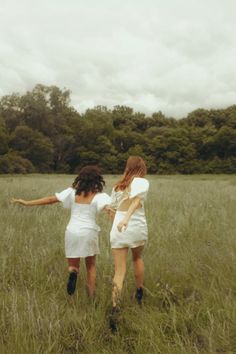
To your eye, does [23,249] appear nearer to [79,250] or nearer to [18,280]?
[18,280]

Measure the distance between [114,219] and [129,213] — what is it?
38 centimetres

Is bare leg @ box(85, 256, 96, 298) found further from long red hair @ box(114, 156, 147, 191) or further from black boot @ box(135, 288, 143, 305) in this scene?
long red hair @ box(114, 156, 147, 191)

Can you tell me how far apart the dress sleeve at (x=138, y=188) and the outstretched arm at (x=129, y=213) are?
51 mm

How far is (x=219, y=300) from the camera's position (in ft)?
11.9

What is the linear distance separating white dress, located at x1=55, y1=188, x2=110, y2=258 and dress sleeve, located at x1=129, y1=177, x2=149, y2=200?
0.32 metres

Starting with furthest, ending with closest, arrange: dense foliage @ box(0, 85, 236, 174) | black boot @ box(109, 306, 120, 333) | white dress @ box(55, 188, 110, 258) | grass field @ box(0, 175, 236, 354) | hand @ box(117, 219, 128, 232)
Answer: dense foliage @ box(0, 85, 236, 174), white dress @ box(55, 188, 110, 258), hand @ box(117, 219, 128, 232), black boot @ box(109, 306, 120, 333), grass field @ box(0, 175, 236, 354)

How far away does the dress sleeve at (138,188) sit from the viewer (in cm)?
396

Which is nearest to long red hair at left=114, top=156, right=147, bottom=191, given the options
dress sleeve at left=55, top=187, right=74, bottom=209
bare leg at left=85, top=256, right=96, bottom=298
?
dress sleeve at left=55, top=187, right=74, bottom=209

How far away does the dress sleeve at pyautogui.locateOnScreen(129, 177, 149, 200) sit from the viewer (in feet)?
13.0

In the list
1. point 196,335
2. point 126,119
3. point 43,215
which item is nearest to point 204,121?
point 126,119

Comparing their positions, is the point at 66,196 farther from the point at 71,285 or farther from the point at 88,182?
the point at 71,285

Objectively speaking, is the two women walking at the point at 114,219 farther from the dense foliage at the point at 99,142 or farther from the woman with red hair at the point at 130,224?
the dense foliage at the point at 99,142

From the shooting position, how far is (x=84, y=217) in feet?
13.7

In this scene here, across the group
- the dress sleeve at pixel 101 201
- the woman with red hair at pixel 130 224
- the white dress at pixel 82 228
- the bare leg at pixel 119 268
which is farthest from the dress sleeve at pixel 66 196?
the bare leg at pixel 119 268
